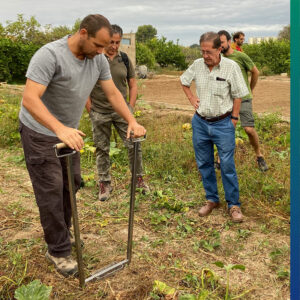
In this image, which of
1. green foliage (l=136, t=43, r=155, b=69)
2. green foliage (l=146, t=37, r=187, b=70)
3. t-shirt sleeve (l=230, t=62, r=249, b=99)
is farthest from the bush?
t-shirt sleeve (l=230, t=62, r=249, b=99)

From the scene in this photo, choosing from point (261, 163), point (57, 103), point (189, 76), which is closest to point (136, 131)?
point (57, 103)

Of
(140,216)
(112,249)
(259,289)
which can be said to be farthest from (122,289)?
(140,216)

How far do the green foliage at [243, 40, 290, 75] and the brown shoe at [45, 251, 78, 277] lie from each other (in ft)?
77.8

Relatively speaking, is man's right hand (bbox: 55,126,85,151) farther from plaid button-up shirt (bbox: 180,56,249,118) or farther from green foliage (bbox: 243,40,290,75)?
green foliage (bbox: 243,40,290,75)

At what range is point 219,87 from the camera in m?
3.76

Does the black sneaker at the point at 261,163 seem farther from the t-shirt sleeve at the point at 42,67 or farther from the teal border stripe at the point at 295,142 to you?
the teal border stripe at the point at 295,142

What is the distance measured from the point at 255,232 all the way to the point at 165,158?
81.9 inches

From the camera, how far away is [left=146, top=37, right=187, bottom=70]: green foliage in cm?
2989

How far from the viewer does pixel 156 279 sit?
2920 mm

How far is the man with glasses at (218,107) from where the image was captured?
3732 mm

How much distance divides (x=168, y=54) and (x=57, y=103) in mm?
28155

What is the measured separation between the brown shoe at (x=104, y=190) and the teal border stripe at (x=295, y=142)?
3.24 metres

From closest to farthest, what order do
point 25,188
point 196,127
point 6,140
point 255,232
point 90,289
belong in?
1. point 90,289
2. point 255,232
3. point 196,127
4. point 25,188
5. point 6,140

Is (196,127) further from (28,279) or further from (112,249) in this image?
(28,279)
